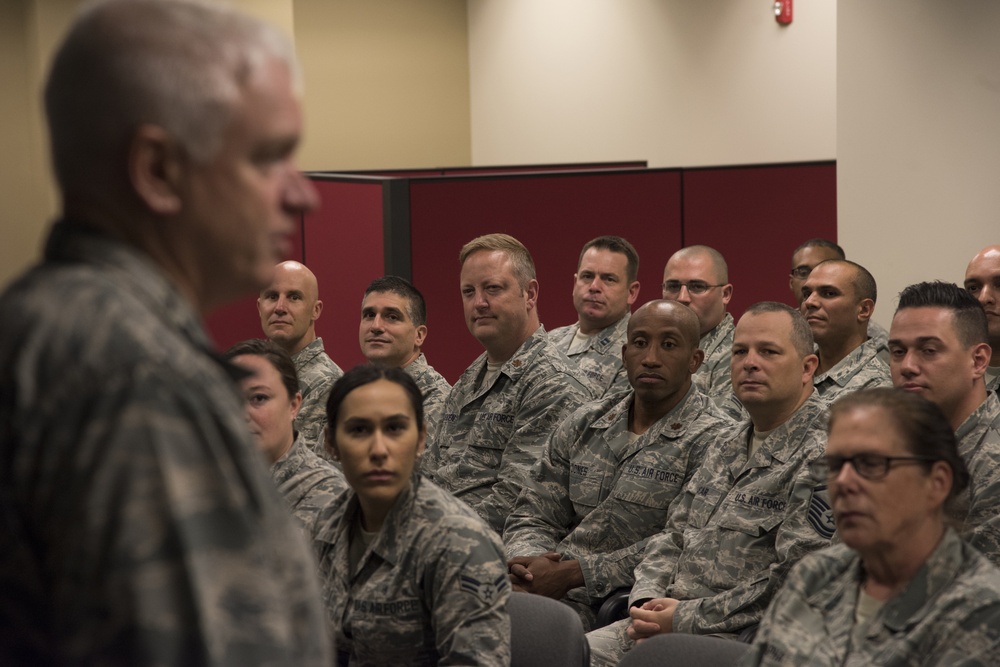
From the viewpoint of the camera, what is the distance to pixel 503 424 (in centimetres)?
374

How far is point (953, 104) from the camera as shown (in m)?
5.55

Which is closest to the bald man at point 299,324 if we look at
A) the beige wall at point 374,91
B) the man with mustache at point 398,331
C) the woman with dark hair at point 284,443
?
the man with mustache at point 398,331

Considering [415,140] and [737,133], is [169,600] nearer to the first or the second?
[737,133]

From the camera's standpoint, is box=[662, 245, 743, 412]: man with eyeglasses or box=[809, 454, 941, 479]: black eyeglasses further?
box=[662, 245, 743, 412]: man with eyeglasses

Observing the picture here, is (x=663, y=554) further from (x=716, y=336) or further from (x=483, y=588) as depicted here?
(x=716, y=336)

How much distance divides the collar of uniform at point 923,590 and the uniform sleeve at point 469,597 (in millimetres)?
663

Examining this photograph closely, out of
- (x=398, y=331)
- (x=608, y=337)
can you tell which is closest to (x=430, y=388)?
(x=398, y=331)

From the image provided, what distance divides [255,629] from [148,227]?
0.26 metres

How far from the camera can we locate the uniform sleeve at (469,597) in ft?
6.84

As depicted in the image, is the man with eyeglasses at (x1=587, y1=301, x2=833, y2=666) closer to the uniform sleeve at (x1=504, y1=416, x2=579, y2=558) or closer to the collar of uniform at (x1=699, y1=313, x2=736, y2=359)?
the uniform sleeve at (x1=504, y1=416, x2=579, y2=558)

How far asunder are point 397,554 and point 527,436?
1.49 meters

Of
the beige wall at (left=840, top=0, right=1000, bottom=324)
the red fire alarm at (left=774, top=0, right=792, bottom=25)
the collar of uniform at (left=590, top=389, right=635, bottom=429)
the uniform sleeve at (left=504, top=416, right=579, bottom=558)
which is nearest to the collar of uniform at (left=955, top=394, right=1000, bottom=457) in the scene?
the collar of uniform at (left=590, top=389, right=635, bottom=429)

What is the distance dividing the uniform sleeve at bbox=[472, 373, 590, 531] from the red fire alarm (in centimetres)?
374

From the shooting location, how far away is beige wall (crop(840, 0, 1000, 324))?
5512 mm
